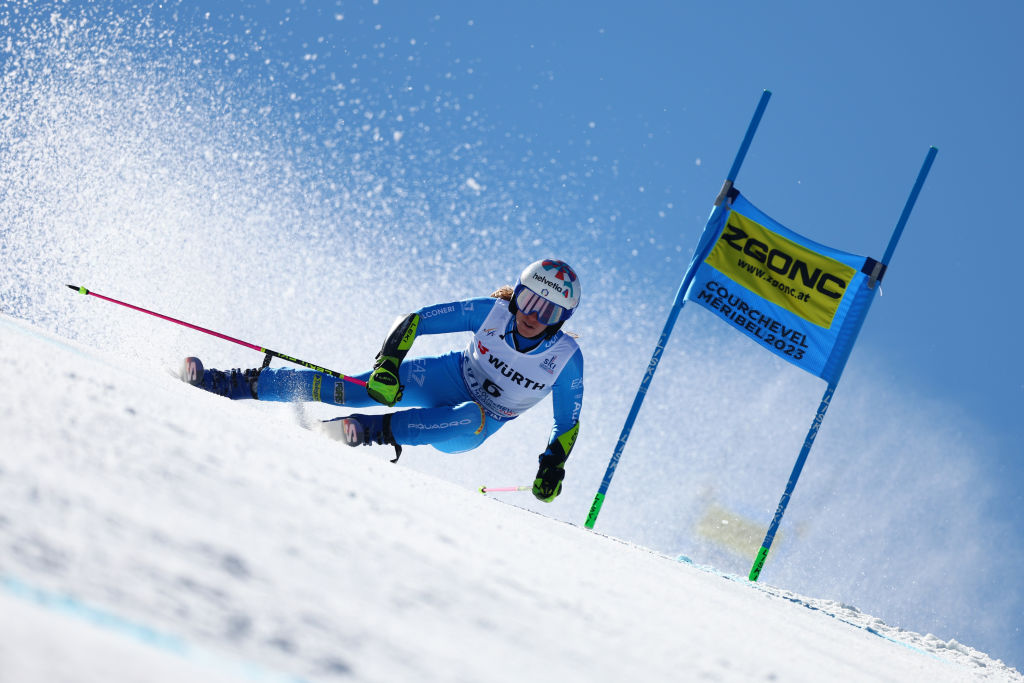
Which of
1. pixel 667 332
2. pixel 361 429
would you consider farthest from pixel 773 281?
pixel 361 429

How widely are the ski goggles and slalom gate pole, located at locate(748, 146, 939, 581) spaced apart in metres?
2.36

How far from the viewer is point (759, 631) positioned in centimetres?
200

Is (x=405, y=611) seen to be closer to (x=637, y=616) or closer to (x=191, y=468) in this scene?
(x=191, y=468)

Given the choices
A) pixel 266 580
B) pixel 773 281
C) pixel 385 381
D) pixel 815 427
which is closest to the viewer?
pixel 266 580

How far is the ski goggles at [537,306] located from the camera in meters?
5.73

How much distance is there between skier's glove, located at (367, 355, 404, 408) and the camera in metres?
5.31

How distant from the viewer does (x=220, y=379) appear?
16.8ft

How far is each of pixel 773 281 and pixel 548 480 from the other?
9.42 ft

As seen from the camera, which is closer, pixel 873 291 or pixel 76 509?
pixel 76 509

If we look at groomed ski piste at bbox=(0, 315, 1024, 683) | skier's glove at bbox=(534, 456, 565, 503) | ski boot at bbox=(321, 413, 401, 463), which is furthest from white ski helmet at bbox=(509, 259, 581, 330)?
groomed ski piste at bbox=(0, 315, 1024, 683)

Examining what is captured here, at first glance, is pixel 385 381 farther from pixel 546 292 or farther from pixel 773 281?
pixel 773 281

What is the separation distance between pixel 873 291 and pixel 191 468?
673 cm

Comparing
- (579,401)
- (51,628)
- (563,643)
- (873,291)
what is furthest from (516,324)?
(51,628)

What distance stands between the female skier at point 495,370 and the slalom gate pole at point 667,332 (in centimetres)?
87
